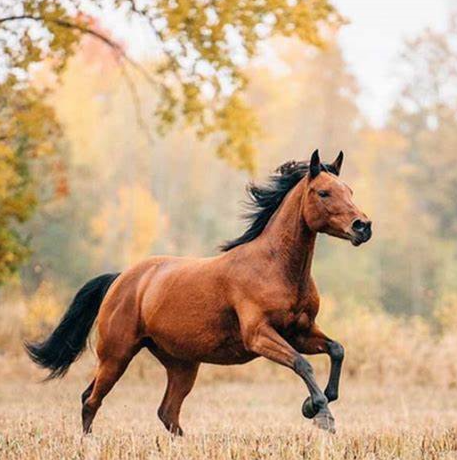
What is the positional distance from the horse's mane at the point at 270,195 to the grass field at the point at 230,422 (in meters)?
1.65

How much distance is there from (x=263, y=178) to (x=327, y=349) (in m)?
46.1

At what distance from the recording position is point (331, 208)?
8.23m

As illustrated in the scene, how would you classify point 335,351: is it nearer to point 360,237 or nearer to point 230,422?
point 360,237

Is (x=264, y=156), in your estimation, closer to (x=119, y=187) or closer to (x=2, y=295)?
(x=119, y=187)

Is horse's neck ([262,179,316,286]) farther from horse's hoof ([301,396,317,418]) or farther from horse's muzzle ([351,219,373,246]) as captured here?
horse's hoof ([301,396,317,418])

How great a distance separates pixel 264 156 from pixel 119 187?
9.18 meters

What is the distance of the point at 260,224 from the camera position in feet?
29.7

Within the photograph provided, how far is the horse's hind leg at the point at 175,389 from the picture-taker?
977cm

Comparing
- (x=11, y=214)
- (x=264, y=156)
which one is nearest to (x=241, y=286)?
(x=11, y=214)

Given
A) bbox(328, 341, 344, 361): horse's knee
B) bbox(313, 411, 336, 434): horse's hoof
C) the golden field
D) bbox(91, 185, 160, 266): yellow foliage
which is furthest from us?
bbox(91, 185, 160, 266): yellow foliage

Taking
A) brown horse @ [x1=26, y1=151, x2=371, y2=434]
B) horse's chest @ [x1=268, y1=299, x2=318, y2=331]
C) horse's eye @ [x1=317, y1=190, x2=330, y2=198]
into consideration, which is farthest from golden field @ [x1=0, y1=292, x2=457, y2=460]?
horse's eye @ [x1=317, y1=190, x2=330, y2=198]

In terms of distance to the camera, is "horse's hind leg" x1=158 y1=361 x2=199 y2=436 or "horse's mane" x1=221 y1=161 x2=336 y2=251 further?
"horse's hind leg" x1=158 y1=361 x2=199 y2=436

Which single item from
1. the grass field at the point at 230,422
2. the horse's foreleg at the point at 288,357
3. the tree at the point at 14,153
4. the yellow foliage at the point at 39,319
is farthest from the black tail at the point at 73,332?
the yellow foliage at the point at 39,319

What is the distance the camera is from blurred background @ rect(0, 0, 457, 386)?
19.8 meters
